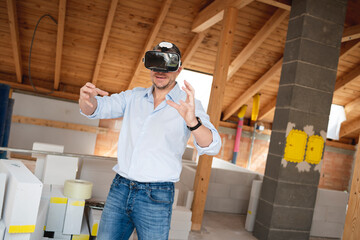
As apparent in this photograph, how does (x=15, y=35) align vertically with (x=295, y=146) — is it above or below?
Result: above

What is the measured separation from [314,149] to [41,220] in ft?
10.1

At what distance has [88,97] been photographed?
55.7 inches

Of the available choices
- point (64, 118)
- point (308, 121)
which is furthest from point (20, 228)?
point (64, 118)

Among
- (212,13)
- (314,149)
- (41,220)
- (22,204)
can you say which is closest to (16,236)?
(22,204)

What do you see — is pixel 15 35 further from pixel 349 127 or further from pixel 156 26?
pixel 349 127

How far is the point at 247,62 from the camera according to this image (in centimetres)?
664

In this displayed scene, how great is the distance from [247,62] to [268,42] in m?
0.68

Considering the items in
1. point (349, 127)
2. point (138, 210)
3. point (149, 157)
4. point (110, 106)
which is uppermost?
point (349, 127)

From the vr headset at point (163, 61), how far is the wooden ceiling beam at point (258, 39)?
4148 mm

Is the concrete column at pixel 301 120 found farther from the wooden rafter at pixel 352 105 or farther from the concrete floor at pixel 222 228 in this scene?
the wooden rafter at pixel 352 105

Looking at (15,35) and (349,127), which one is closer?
(15,35)

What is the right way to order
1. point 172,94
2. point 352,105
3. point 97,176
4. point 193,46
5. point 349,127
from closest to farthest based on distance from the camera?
point 172,94 → point 97,176 → point 193,46 → point 352,105 → point 349,127

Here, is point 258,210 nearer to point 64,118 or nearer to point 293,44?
point 293,44

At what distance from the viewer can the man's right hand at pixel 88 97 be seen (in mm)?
1396
